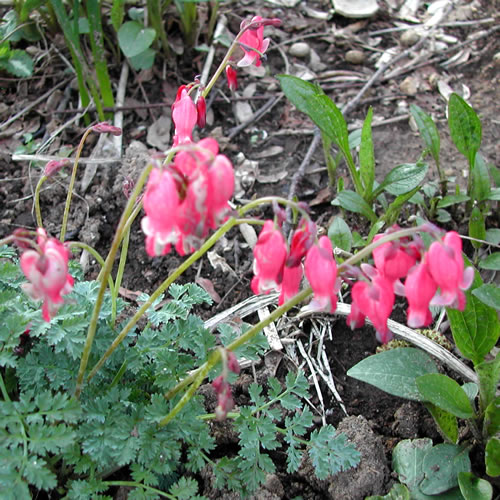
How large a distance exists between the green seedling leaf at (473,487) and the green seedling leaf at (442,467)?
2.6 inches

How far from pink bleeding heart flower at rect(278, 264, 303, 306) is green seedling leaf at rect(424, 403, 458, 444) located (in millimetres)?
1040

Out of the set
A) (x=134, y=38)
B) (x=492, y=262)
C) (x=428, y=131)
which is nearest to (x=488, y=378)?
(x=492, y=262)

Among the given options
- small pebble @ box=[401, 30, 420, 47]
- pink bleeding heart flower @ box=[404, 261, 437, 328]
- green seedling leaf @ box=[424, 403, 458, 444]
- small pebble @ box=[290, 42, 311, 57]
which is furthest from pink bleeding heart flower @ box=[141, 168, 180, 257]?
small pebble @ box=[401, 30, 420, 47]

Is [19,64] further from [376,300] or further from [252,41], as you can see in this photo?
[376,300]

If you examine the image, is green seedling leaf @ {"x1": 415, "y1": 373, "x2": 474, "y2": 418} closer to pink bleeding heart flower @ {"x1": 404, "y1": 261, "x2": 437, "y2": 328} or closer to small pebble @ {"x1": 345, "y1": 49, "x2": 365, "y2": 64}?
pink bleeding heart flower @ {"x1": 404, "y1": 261, "x2": 437, "y2": 328}

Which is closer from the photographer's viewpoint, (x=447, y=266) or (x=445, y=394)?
(x=447, y=266)

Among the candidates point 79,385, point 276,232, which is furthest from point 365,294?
point 79,385

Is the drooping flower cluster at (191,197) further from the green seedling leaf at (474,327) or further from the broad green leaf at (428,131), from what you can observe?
the broad green leaf at (428,131)

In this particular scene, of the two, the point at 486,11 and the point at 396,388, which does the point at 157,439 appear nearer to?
the point at 396,388

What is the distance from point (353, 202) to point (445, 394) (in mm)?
1309

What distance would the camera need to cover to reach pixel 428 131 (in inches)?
140

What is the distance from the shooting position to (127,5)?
4414mm

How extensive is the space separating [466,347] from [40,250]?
178cm

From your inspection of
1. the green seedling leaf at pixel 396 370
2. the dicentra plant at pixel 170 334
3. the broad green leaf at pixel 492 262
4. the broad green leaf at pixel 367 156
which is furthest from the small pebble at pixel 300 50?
the green seedling leaf at pixel 396 370
